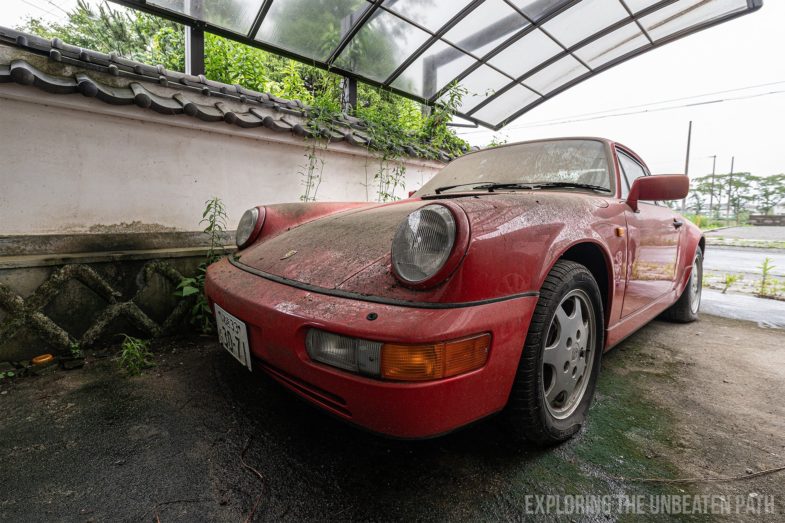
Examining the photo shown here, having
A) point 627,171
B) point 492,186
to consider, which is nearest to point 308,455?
point 492,186

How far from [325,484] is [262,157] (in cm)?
277

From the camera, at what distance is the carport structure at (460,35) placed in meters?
3.69

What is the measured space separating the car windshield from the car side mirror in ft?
0.41

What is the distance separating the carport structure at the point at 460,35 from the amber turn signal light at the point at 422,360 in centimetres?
400

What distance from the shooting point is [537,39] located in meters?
5.04

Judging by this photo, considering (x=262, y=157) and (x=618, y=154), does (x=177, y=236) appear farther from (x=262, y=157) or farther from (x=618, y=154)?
(x=618, y=154)

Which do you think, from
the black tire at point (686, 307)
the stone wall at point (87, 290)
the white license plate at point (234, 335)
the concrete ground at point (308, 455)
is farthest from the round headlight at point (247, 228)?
the black tire at point (686, 307)

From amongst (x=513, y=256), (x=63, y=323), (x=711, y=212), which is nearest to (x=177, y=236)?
(x=63, y=323)

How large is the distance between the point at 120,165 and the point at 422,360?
8.72 ft

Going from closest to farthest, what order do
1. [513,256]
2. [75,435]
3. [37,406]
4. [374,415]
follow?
[374,415]
[513,256]
[75,435]
[37,406]

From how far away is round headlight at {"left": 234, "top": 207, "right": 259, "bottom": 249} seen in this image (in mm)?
1940

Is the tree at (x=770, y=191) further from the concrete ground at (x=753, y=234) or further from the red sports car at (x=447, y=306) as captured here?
the red sports car at (x=447, y=306)

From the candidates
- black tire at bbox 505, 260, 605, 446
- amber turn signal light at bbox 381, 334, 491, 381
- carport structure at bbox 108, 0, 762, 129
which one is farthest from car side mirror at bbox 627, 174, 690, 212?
carport structure at bbox 108, 0, 762, 129

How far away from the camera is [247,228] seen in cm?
199
